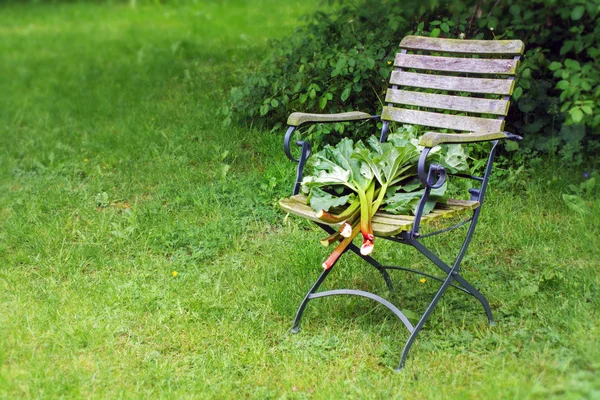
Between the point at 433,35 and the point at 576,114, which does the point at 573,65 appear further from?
the point at 433,35

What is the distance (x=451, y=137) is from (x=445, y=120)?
617 millimetres

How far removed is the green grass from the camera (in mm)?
2793

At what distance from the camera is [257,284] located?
355 centimetres

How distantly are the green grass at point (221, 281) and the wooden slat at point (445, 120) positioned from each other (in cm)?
78

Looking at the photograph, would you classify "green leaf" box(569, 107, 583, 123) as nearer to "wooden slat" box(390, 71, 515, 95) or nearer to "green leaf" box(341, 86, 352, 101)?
"wooden slat" box(390, 71, 515, 95)

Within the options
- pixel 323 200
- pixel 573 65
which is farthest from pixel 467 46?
pixel 323 200

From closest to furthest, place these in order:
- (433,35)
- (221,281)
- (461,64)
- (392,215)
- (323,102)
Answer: (392,215)
(461,64)
(221,281)
(433,35)
(323,102)

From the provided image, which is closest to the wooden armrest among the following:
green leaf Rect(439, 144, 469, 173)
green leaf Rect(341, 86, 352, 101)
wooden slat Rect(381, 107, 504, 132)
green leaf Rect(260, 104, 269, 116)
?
wooden slat Rect(381, 107, 504, 132)

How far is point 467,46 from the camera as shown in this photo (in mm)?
3312

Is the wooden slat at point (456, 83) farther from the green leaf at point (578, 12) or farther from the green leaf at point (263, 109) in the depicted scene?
the green leaf at point (263, 109)

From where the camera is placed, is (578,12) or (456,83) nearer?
(456,83)

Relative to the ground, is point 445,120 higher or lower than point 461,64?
lower

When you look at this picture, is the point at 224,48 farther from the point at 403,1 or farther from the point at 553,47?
the point at 553,47

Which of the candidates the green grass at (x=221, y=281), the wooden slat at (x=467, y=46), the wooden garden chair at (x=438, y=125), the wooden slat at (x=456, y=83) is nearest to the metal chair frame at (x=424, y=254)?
the wooden garden chair at (x=438, y=125)
